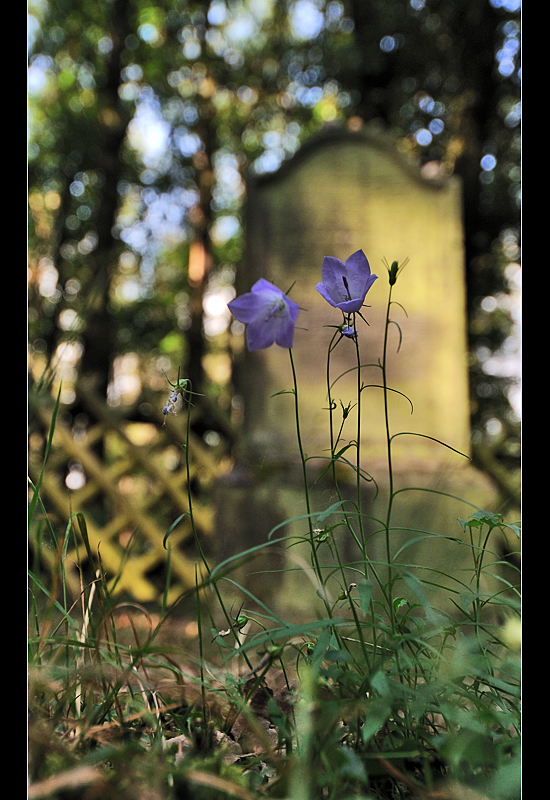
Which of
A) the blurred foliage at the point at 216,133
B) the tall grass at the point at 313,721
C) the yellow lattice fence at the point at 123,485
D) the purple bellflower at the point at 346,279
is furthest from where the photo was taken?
the blurred foliage at the point at 216,133

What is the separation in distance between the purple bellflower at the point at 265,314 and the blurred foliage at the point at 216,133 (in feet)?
8.18

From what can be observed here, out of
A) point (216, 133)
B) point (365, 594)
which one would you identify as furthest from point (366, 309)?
point (216, 133)

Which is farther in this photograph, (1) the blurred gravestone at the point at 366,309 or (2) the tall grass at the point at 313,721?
(1) the blurred gravestone at the point at 366,309

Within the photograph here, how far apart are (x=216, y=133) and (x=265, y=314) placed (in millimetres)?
6286

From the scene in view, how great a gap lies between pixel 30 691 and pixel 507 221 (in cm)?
449

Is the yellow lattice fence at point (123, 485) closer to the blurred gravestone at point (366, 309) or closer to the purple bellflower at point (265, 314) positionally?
the blurred gravestone at point (366, 309)

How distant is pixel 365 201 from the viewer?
187 centimetres

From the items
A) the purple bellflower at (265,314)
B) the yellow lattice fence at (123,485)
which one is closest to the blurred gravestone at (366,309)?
the yellow lattice fence at (123,485)

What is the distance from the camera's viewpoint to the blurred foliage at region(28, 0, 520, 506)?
402cm

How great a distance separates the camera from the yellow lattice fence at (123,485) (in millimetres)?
2721

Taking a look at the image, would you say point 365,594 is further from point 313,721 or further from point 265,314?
point 265,314

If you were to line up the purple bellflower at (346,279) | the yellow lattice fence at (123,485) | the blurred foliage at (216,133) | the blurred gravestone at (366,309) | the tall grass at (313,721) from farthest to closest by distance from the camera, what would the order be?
the blurred foliage at (216,133)
the yellow lattice fence at (123,485)
the blurred gravestone at (366,309)
the purple bellflower at (346,279)
the tall grass at (313,721)

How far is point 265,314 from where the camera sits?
389mm
